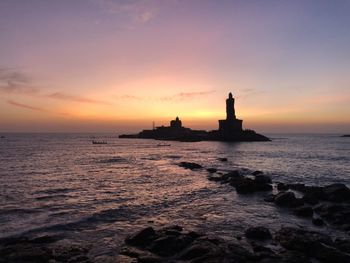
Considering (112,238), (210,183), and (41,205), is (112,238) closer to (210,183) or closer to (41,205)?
(41,205)

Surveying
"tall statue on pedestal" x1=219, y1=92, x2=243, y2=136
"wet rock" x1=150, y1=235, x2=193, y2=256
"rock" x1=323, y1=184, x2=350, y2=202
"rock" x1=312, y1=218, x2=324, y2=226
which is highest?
"tall statue on pedestal" x1=219, y1=92, x2=243, y2=136

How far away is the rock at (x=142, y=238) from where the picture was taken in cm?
1897

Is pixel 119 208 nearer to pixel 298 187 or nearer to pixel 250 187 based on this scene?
pixel 250 187

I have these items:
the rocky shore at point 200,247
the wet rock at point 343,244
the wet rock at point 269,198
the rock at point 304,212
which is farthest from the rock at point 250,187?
the wet rock at point 343,244

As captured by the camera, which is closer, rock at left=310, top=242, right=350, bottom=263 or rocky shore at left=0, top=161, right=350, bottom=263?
rock at left=310, top=242, right=350, bottom=263

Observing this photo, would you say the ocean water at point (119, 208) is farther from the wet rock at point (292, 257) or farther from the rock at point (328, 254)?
the rock at point (328, 254)

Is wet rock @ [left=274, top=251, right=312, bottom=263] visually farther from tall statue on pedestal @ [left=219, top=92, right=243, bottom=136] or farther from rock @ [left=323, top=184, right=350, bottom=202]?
tall statue on pedestal @ [left=219, top=92, right=243, bottom=136]

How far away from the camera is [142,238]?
19.3m

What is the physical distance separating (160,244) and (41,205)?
14.9 meters

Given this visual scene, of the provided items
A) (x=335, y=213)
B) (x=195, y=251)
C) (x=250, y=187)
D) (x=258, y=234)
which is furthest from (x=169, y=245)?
(x=250, y=187)

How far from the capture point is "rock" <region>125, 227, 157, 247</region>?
1897cm

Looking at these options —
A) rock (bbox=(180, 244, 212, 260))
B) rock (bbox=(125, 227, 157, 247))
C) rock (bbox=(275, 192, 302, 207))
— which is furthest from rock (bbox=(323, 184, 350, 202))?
rock (bbox=(125, 227, 157, 247))

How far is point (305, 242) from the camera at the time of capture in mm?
18516

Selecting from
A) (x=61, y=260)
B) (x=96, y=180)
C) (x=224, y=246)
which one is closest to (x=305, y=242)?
(x=224, y=246)
